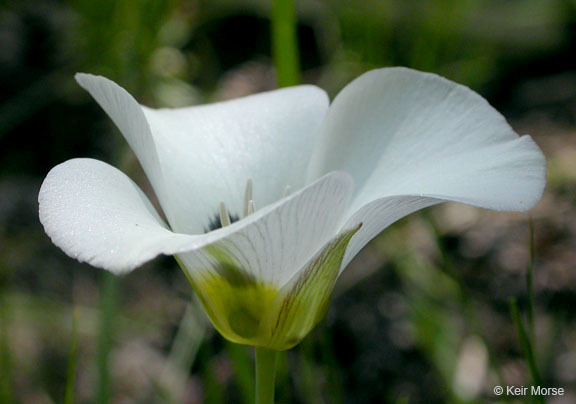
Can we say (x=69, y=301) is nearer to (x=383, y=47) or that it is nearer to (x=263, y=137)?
(x=263, y=137)

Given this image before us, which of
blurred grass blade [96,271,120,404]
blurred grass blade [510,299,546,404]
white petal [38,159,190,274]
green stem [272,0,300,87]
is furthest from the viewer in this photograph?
green stem [272,0,300,87]

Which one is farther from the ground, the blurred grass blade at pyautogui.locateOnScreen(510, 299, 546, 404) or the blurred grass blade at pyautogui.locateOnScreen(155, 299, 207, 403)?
the blurred grass blade at pyautogui.locateOnScreen(510, 299, 546, 404)

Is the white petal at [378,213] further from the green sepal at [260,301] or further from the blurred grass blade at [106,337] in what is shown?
the blurred grass blade at [106,337]

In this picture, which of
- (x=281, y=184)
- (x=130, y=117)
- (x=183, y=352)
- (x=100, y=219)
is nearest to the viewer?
(x=100, y=219)

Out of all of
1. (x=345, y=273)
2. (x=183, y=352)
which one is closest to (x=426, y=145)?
(x=183, y=352)

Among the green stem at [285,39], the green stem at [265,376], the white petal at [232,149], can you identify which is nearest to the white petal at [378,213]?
the green stem at [265,376]

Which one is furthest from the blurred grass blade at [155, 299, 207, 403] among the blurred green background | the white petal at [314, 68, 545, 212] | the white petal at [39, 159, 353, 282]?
the white petal at [39, 159, 353, 282]

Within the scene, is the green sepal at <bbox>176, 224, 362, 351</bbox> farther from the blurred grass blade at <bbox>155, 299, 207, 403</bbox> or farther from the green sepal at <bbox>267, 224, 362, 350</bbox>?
the blurred grass blade at <bbox>155, 299, 207, 403</bbox>

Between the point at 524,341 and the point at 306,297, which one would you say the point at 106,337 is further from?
the point at 524,341
